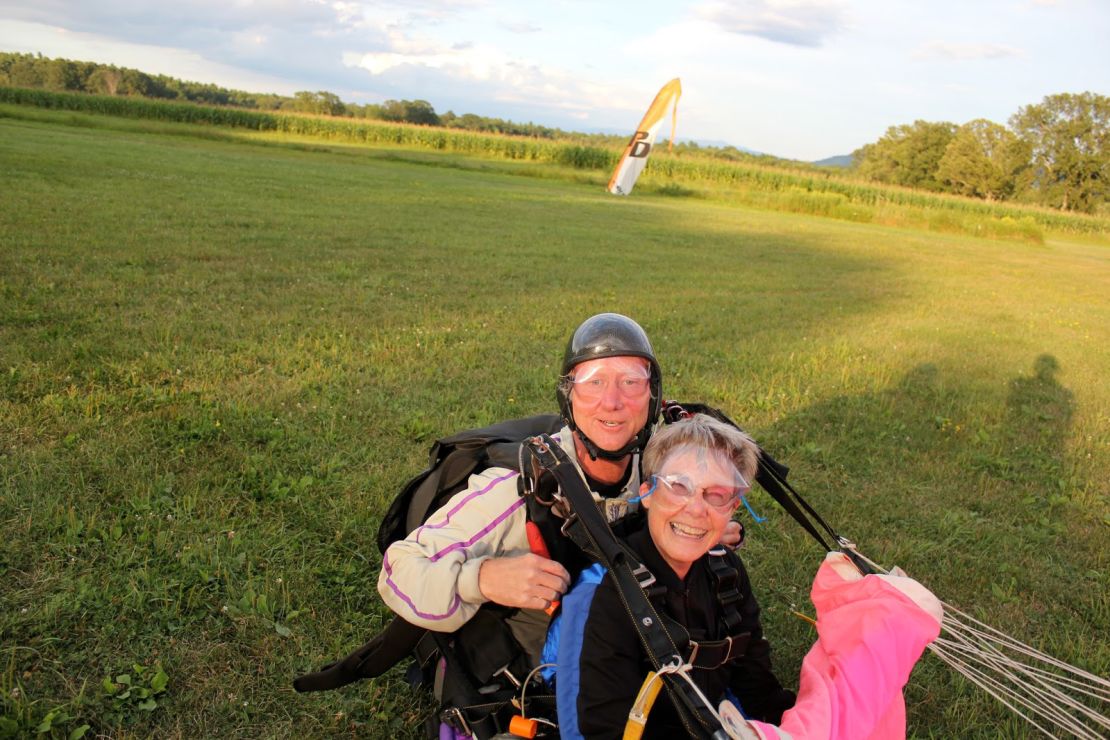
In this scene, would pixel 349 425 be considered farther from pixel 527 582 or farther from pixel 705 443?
pixel 705 443

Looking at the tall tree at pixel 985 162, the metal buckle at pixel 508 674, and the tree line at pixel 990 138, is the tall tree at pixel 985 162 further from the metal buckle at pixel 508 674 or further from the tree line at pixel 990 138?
the metal buckle at pixel 508 674

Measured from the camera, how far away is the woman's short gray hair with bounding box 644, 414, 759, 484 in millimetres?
2979

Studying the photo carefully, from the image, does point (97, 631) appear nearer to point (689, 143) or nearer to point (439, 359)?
point (439, 359)

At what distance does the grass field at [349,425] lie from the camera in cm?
398

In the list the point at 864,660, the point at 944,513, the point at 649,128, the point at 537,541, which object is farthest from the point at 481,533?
the point at 649,128

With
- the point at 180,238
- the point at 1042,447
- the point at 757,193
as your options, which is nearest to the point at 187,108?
the point at 757,193

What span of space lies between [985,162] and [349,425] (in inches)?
3062

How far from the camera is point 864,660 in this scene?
113 inches

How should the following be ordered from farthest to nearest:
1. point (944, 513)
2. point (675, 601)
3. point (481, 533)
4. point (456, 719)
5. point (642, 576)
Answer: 1. point (944, 513)
2. point (456, 719)
3. point (481, 533)
4. point (675, 601)
5. point (642, 576)

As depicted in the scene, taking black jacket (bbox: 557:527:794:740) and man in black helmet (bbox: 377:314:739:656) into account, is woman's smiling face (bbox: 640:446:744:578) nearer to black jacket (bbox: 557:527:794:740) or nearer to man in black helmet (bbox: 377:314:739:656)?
black jacket (bbox: 557:527:794:740)

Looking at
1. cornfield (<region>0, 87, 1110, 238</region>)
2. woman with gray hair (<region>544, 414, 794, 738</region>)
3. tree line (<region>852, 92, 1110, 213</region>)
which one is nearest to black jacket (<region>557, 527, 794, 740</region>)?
woman with gray hair (<region>544, 414, 794, 738</region>)

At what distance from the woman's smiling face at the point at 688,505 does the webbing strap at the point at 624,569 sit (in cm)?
21

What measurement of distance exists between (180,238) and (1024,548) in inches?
498

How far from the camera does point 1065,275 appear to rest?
23609mm
